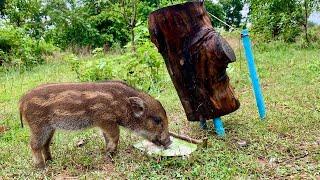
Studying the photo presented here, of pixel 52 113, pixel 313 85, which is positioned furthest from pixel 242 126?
pixel 313 85

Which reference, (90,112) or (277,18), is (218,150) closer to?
(90,112)

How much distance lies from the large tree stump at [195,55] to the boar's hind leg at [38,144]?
5.06 feet

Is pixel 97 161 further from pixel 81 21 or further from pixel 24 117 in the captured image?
pixel 81 21

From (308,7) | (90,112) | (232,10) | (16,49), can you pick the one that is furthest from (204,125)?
(232,10)

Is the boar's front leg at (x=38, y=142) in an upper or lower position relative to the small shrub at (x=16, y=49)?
upper

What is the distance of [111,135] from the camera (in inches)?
193

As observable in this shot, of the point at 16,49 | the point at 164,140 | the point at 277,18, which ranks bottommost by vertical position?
the point at 16,49

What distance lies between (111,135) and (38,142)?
0.69m

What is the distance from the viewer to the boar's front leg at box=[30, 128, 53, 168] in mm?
4715

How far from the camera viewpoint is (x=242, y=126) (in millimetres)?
5848

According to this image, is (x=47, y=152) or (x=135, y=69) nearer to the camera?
(x=47, y=152)

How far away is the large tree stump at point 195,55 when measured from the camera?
5.20 m

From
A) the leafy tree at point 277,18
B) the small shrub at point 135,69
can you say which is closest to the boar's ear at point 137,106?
the small shrub at point 135,69

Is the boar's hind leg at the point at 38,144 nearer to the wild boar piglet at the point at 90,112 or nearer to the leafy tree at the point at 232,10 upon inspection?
the wild boar piglet at the point at 90,112
